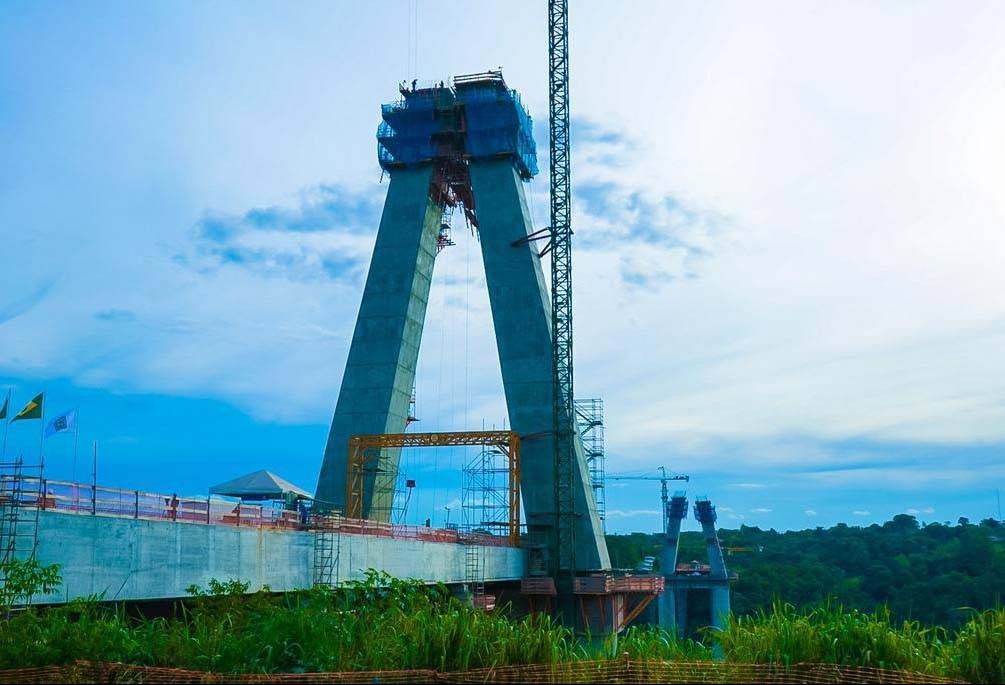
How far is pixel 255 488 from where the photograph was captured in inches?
1770

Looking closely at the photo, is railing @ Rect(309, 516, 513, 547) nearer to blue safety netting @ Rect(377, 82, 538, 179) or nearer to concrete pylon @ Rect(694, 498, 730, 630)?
blue safety netting @ Rect(377, 82, 538, 179)

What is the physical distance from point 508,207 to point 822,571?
68966 mm

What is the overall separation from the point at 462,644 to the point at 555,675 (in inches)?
60.6

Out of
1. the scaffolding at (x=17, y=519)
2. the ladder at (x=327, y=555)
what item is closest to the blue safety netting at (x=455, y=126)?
the ladder at (x=327, y=555)

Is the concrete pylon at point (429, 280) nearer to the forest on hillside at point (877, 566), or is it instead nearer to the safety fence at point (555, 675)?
the forest on hillside at point (877, 566)

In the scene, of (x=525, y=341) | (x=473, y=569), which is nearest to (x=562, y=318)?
(x=525, y=341)

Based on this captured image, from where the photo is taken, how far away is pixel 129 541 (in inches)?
924

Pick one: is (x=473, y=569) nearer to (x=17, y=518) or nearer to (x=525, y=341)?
(x=525, y=341)

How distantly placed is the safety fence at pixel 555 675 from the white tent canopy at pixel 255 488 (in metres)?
32.9

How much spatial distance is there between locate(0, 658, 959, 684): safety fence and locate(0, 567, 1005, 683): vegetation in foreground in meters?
0.45

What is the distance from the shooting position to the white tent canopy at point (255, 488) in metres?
44.8

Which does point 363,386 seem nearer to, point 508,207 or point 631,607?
point 508,207

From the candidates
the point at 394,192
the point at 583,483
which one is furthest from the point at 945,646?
the point at 394,192

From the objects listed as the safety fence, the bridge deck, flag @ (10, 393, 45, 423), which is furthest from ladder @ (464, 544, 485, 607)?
the safety fence
